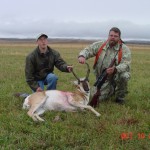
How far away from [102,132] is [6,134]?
1.77 m

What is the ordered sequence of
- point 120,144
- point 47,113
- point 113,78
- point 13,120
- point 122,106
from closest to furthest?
point 120,144 < point 13,120 < point 47,113 < point 122,106 < point 113,78

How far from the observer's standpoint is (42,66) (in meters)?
9.08

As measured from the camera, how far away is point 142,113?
7914mm

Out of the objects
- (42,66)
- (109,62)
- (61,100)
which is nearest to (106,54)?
(109,62)

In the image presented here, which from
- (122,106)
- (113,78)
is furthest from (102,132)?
(113,78)

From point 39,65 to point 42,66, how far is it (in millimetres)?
114

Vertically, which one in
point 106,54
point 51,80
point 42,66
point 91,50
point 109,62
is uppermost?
point 91,50

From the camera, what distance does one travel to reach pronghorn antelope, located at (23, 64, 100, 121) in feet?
25.3

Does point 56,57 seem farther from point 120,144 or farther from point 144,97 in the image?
point 120,144
